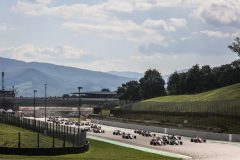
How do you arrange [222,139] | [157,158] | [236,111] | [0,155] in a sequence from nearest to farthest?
[0,155]
[157,158]
[222,139]
[236,111]

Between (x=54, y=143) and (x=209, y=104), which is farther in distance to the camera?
(x=209, y=104)

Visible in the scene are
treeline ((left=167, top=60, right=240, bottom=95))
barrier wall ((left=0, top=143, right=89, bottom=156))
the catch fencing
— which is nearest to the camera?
barrier wall ((left=0, top=143, right=89, bottom=156))

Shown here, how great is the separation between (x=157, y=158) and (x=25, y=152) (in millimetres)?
14414

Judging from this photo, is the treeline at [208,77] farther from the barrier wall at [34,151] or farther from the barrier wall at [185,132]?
the barrier wall at [34,151]

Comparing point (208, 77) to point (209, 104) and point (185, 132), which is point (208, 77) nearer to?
point (209, 104)

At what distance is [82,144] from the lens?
185 feet

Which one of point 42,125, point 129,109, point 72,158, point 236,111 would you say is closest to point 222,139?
point 236,111

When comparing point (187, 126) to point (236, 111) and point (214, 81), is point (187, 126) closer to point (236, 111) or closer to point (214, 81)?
point (236, 111)

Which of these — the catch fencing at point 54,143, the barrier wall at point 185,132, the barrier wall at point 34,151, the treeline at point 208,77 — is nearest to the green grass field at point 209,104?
the barrier wall at point 185,132

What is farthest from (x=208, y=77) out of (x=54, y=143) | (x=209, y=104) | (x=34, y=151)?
(x=34, y=151)

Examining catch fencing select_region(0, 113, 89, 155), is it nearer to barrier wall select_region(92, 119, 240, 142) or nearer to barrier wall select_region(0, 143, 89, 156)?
barrier wall select_region(0, 143, 89, 156)

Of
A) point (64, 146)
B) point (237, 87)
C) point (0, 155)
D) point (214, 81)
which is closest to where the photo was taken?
point (0, 155)

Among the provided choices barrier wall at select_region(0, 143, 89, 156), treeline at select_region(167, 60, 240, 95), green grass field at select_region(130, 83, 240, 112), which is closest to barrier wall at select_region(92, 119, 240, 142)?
green grass field at select_region(130, 83, 240, 112)

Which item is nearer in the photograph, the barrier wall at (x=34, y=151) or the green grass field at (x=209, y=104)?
the barrier wall at (x=34, y=151)
